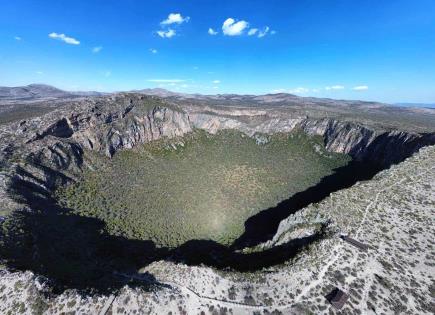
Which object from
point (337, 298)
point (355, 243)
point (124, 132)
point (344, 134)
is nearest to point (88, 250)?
point (337, 298)

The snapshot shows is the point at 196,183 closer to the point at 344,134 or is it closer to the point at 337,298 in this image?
the point at 337,298

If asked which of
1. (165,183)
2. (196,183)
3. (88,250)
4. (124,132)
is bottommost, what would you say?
(196,183)

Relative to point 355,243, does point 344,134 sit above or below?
above

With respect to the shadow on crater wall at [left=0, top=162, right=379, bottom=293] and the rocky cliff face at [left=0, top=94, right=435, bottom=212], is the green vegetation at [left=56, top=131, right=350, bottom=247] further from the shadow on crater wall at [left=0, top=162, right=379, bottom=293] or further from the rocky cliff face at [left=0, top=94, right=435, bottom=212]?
the rocky cliff face at [left=0, top=94, right=435, bottom=212]

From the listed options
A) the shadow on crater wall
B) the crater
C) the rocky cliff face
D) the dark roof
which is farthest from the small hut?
the rocky cliff face

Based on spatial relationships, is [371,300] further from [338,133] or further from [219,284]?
[338,133]

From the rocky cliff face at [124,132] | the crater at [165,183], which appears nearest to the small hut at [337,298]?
the crater at [165,183]
